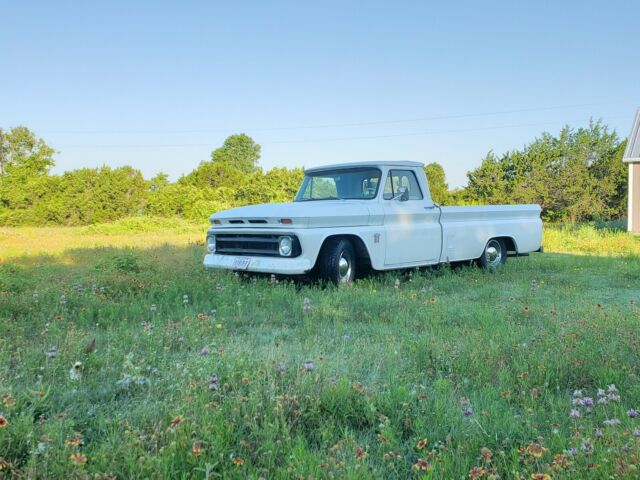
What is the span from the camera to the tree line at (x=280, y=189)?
85.6 feet

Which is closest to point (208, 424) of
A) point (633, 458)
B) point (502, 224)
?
point (633, 458)

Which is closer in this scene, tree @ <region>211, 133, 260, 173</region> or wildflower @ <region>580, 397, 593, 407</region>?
wildflower @ <region>580, 397, 593, 407</region>

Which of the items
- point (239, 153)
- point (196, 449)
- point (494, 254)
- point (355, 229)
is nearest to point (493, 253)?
point (494, 254)

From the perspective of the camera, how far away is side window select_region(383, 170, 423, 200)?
25.6 feet

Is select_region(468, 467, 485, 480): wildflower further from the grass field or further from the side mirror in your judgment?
the side mirror

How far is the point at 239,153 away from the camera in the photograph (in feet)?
216

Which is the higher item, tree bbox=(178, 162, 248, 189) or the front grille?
tree bbox=(178, 162, 248, 189)

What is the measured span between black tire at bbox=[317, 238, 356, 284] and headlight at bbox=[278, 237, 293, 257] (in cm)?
51

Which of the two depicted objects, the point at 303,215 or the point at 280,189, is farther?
the point at 280,189

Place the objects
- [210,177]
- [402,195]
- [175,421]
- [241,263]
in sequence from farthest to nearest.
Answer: [210,177] < [402,195] < [241,263] < [175,421]

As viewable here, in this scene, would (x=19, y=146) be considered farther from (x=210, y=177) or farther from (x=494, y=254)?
(x=494, y=254)

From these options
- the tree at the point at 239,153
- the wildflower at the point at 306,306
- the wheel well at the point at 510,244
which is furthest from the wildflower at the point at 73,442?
the tree at the point at 239,153

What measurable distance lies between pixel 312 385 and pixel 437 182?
123ft

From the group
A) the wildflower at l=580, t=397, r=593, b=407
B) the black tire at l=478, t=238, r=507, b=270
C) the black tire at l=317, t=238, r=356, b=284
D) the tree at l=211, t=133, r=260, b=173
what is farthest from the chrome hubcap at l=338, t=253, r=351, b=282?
the tree at l=211, t=133, r=260, b=173
